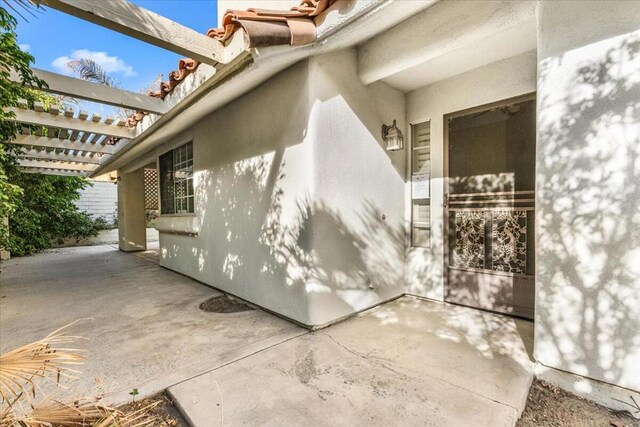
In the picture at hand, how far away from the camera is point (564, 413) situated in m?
1.91

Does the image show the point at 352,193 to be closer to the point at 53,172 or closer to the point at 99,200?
the point at 53,172

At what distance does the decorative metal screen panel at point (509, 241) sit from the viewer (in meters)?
3.46

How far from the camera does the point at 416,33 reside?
115 inches

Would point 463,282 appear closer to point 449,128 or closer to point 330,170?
point 449,128

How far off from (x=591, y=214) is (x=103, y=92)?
6.08 m

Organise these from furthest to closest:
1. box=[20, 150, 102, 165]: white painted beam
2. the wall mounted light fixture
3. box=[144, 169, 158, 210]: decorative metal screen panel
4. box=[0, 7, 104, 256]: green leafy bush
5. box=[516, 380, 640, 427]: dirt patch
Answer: box=[144, 169, 158, 210]: decorative metal screen panel, box=[0, 7, 104, 256]: green leafy bush, box=[20, 150, 102, 165]: white painted beam, the wall mounted light fixture, box=[516, 380, 640, 427]: dirt patch

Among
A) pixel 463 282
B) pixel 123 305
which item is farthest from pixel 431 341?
pixel 123 305

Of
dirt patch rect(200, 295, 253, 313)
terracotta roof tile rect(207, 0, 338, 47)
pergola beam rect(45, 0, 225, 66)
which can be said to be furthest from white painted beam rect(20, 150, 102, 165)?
terracotta roof tile rect(207, 0, 338, 47)

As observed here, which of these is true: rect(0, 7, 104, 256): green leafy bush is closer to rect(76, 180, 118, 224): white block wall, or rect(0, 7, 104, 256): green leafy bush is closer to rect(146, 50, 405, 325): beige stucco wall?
rect(76, 180, 118, 224): white block wall

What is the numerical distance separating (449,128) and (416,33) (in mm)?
1533

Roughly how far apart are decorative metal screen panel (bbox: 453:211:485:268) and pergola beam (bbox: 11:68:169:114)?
495 cm

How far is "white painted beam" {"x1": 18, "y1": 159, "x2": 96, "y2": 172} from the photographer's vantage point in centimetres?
921

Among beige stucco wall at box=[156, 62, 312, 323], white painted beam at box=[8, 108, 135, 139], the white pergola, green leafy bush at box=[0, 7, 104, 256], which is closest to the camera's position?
the white pergola

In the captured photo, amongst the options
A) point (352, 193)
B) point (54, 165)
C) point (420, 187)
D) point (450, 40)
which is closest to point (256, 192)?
point (352, 193)
